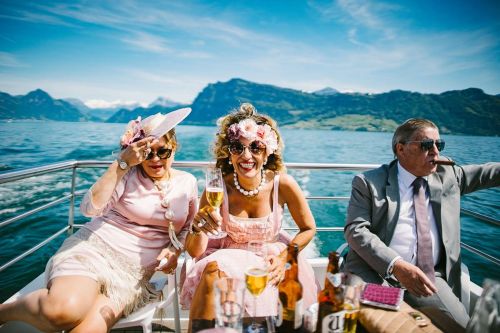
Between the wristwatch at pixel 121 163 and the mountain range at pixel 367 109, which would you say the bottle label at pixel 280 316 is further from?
Answer: the mountain range at pixel 367 109

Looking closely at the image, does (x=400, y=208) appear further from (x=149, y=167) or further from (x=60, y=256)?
(x=60, y=256)

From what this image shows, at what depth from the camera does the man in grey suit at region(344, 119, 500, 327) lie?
2076mm

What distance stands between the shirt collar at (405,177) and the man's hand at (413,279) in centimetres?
65

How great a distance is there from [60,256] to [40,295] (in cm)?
30

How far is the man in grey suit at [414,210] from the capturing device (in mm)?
2076

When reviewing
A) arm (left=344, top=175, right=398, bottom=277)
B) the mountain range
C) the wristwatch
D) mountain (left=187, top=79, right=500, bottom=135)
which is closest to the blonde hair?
arm (left=344, top=175, right=398, bottom=277)

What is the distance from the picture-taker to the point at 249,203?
7.64ft

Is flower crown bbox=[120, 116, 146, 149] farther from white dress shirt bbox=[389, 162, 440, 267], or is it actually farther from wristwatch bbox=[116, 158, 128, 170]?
white dress shirt bbox=[389, 162, 440, 267]

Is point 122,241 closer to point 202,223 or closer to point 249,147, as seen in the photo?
point 202,223

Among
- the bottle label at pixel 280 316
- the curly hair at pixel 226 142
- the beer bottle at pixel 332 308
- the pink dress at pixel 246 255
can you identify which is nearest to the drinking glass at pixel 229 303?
the bottle label at pixel 280 316

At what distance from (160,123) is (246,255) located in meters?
1.15

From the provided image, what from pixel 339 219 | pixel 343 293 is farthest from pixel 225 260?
pixel 339 219

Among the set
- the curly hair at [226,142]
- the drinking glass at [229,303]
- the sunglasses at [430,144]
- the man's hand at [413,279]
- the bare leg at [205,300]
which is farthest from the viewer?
the curly hair at [226,142]

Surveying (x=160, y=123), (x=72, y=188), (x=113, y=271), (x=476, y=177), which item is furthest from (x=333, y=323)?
(x=72, y=188)
